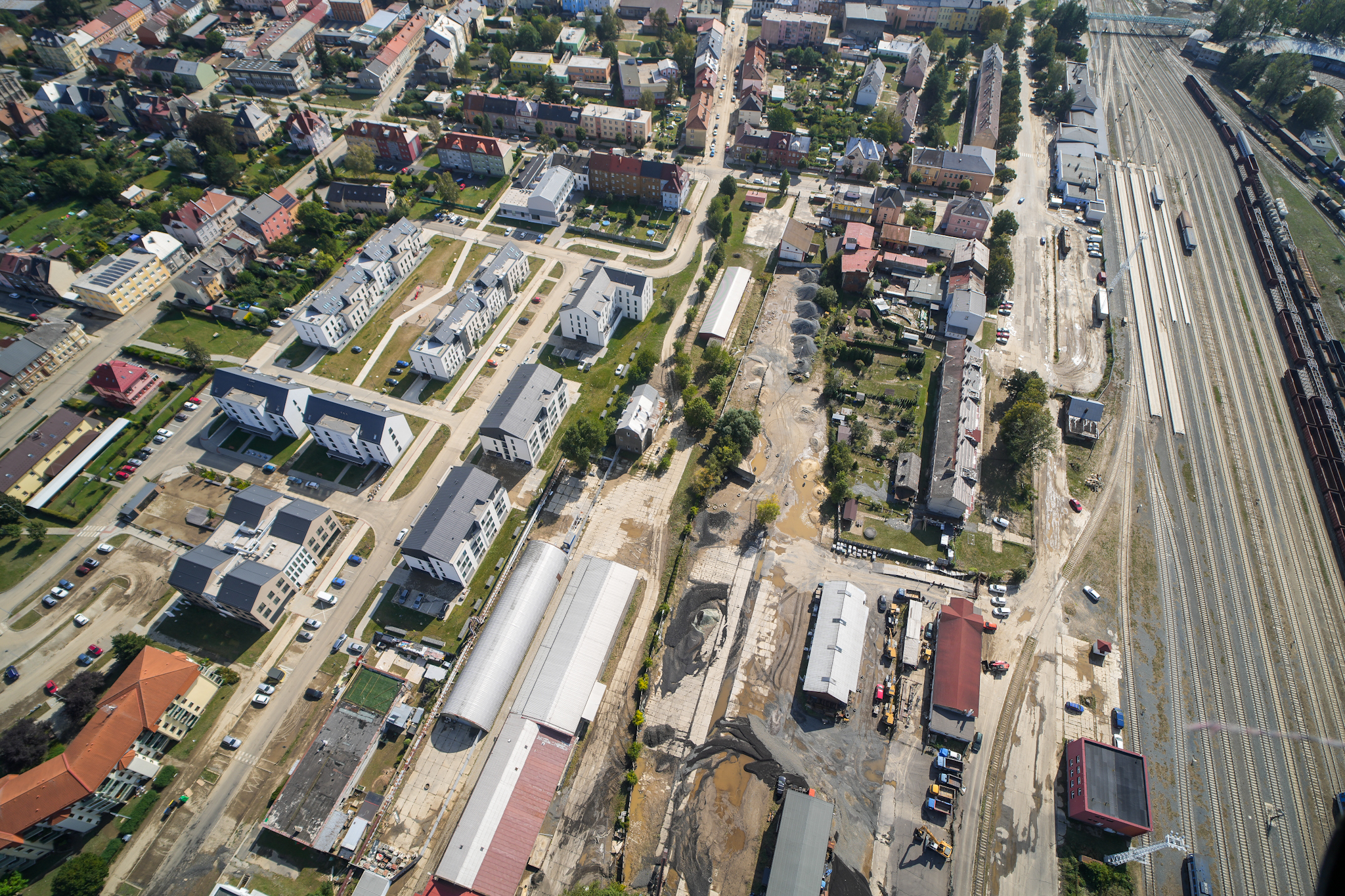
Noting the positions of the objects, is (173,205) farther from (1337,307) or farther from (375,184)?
(1337,307)

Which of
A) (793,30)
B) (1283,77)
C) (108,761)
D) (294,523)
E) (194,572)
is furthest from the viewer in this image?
(793,30)

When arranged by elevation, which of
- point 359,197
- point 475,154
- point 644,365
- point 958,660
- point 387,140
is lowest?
point 958,660

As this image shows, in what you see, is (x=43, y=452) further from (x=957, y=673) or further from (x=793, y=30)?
(x=793, y=30)

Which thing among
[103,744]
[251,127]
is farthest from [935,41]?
[103,744]

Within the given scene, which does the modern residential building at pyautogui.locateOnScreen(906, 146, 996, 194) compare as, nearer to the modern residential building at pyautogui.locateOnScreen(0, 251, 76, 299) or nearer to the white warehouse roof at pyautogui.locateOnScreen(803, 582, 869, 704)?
the white warehouse roof at pyautogui.locateOnScreen(803, 582, 869, 704)

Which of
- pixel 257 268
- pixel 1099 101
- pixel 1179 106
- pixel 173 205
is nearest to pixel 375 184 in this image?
pixel 257 268

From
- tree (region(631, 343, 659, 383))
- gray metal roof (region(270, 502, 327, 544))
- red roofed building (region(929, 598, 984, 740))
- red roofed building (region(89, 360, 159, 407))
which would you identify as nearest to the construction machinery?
red roofed building (region(929, 598, 984, 740))

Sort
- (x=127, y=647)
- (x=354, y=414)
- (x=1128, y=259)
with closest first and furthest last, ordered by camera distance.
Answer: (x=127, y=647), (x=354, y=414), (x=1128, y=259)
